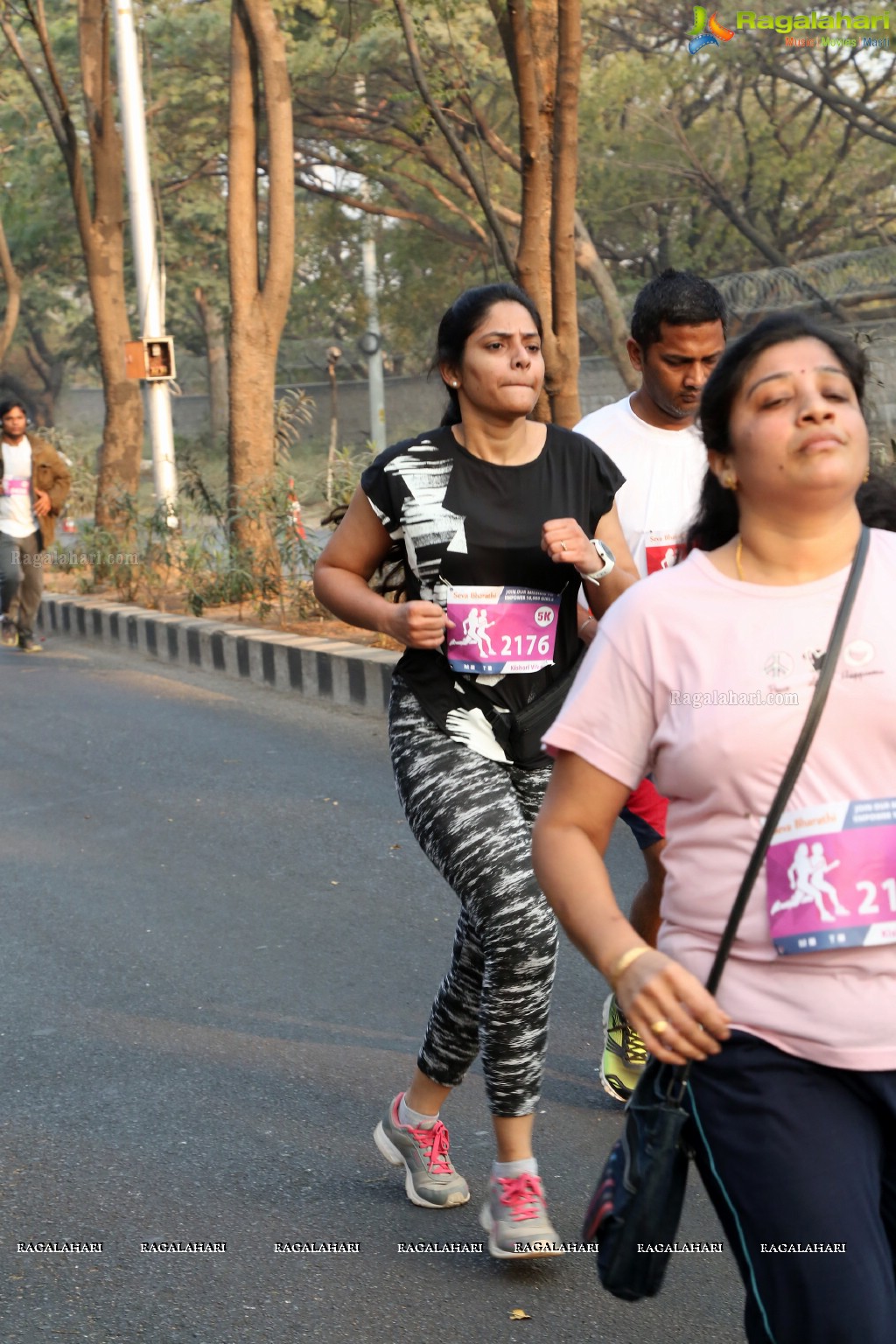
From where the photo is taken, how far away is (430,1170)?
11.8 ft

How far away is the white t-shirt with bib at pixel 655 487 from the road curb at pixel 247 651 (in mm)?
5884

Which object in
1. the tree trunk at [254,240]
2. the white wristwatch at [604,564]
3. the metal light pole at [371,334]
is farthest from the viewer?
the metal light pole at [371,334]

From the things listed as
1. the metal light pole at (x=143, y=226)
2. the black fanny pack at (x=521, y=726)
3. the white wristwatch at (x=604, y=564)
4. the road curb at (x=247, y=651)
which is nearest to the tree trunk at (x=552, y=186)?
the road curb at (x=247, y=651)

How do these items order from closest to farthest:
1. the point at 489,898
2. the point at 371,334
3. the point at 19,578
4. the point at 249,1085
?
the point at 489,898, the point at 249,1085, the point at 19,578, the point at 371,334

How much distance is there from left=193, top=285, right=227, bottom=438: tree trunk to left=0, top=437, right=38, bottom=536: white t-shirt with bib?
30408 mm

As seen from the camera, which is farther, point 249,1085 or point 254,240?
point 254,240

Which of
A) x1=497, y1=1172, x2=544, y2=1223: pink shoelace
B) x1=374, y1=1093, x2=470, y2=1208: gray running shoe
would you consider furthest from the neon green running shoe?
x1=497, y1=1172, x2=544, y2=1223: pink shoelace

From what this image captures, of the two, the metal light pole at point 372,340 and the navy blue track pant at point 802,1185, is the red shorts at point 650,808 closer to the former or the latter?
the navy blue track pant at point 802,1185

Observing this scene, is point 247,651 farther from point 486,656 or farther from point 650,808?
point 486,656

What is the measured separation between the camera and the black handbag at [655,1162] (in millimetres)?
2021

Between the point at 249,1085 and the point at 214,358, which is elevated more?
the point at 214,358

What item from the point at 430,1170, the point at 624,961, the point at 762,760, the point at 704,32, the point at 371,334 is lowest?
the point at 430,1170

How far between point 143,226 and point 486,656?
568 inches

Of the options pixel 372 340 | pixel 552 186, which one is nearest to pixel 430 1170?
pixel 552 186
